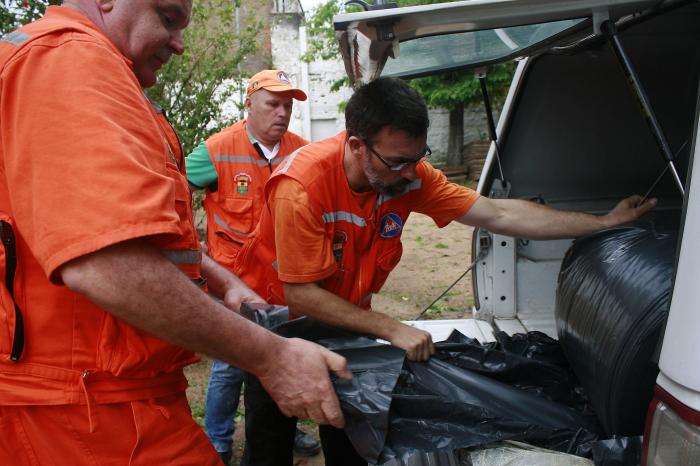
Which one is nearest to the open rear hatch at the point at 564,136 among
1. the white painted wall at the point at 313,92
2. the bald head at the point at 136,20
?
the bald head at the point at 136,20

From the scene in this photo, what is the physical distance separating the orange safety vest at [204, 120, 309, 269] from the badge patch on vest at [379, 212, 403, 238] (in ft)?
4.10

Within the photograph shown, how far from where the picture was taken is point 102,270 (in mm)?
1063

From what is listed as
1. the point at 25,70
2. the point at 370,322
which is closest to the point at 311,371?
the point at 370,322

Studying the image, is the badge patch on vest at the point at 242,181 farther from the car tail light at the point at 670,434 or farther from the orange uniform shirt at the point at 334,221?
the car tail light at the point at 670,434

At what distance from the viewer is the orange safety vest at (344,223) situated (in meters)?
2.20

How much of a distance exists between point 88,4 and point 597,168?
2.92 meters

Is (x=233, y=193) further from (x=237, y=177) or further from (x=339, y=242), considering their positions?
(x=339, y=242)

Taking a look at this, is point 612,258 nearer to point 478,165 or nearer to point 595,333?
point 595,333

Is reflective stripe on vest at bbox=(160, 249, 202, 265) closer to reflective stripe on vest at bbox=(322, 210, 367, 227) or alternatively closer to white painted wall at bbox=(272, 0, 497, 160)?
reflective stripe on vest at bbox=(322, 210, 367, 227)

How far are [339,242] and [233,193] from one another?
4.71 ft

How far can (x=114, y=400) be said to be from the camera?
1.33m

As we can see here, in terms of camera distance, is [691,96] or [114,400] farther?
[691,96]

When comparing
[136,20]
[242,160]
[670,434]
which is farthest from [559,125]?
[136,20]

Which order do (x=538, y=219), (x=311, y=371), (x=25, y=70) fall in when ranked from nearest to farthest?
1. (x=25, y=70)
2. (x=311, y=371)
3. (x=538, y=219)
